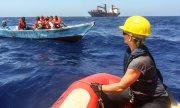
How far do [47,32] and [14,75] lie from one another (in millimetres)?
11043

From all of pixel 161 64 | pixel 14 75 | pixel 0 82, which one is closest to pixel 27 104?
pixel 0 82

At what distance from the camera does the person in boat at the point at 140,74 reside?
12.1 ft

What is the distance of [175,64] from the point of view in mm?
12648

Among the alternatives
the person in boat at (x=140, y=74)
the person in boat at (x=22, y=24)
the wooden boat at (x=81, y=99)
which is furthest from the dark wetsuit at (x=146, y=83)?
the person in boat at (x=22, y=24)

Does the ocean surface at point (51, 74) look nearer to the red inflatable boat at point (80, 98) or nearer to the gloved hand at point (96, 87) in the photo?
the red inflatable boat at point (80, 98)

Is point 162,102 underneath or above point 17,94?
above

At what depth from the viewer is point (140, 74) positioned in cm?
376

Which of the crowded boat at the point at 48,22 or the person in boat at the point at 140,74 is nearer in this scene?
the person in boat at the point at 140,74

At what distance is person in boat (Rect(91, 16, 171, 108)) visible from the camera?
12.1 ft

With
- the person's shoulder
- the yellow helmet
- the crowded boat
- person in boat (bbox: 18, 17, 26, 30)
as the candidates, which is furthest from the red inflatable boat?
person in boat (bbox: 18, 17, 26, 30)

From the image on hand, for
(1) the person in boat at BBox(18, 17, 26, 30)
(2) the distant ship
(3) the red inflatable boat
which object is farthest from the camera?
(2) the distant ship

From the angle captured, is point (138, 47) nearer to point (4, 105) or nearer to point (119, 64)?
point (4, 105)

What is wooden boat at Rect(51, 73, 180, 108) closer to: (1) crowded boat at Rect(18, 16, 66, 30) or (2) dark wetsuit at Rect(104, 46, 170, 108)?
(2) dark wetsuit at Rect(104, 46, 170, 108)

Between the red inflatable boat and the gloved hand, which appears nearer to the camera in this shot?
the red inflatable boat
